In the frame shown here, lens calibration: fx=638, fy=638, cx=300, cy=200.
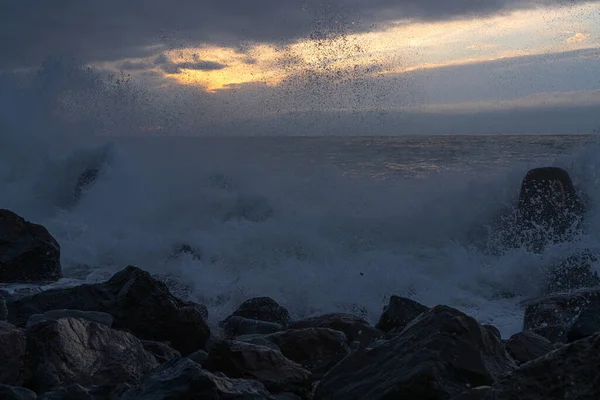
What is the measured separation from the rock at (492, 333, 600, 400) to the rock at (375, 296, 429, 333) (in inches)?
157

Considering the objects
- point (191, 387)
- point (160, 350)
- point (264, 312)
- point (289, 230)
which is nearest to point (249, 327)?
point (264, 312)

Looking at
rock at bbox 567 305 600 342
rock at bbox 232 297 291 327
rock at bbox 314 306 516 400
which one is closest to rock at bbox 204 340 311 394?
rock at bbox 314 306 516 400

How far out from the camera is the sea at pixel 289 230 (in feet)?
31.1

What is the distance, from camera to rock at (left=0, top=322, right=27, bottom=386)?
12.0 ft

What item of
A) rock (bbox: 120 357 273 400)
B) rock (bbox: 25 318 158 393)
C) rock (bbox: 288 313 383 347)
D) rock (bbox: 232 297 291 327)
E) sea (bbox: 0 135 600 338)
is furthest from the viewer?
sea (bbox: 0 135 600 338)

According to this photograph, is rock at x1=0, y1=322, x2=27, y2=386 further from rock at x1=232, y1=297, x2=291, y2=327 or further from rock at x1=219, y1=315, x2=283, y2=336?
rock at x1=232, y1=297, x2=291, y2=327

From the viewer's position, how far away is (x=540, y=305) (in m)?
6.80

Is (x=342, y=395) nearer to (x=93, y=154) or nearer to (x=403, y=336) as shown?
(x=403, y=336)

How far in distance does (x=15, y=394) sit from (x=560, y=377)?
2.43m

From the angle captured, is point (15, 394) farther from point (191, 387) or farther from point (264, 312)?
point (264, 312)

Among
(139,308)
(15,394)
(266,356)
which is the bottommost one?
(139,308)

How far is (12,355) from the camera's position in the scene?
378 centimetres

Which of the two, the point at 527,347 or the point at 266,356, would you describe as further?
the point at 527,347

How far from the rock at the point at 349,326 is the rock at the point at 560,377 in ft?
11.3
